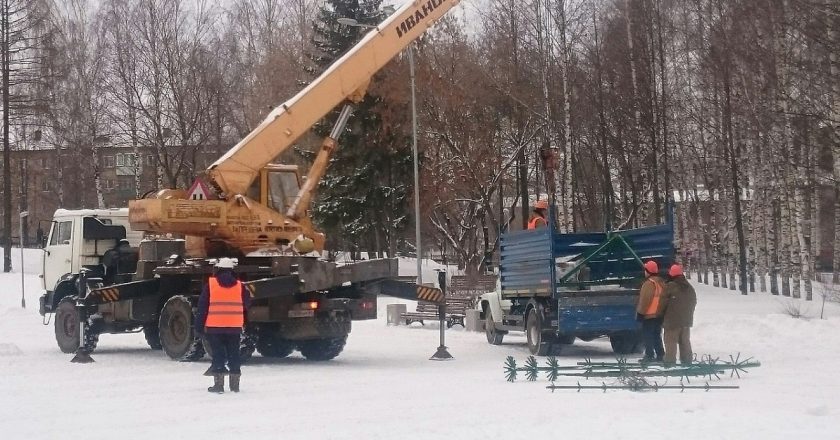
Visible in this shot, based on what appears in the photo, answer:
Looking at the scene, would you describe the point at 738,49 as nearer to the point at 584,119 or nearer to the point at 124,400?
the point at 584,119

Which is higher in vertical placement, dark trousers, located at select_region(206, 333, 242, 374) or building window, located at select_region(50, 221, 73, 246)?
building window, located at select_region(50, 221, 73, 246)

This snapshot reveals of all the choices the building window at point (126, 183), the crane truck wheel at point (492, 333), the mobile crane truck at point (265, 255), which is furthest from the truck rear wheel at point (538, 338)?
the building window at point (126, 183)

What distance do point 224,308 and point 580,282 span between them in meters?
6.93

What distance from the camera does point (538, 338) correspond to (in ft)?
59.0

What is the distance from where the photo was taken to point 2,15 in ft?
158

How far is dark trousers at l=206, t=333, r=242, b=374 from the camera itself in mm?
12758

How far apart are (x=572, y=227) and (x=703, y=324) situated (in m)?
15.7

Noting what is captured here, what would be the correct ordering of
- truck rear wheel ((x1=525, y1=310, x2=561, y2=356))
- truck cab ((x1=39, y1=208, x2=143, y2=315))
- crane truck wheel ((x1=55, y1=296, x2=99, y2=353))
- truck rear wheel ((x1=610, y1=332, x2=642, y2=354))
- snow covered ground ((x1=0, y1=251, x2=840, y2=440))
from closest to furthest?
snow covered ground ((x1=0, y1=251, x2=840, y2=440)), truck rear wheel ((x1=525, y1=310, x2=561, y2=356)), truck rear wheel ((x1=610, y1=332, x2=642, y2=354)), crane truck wheel ((x1=55, y1=296, x2=99, y2=353)), truck cab ((x1=39, y1=208, x2=143, y2=315))

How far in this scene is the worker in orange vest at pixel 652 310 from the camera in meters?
15.1

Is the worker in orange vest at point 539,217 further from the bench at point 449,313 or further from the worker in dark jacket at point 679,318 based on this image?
the bench at point 449,313

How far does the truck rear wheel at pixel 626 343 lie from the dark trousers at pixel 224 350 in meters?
7.77

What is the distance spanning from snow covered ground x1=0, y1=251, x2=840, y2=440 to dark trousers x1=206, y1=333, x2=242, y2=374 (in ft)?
1.25

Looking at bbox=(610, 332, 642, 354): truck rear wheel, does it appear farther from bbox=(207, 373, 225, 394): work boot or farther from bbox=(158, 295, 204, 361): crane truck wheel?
bbox=(207, 373, 225, 394): work boot

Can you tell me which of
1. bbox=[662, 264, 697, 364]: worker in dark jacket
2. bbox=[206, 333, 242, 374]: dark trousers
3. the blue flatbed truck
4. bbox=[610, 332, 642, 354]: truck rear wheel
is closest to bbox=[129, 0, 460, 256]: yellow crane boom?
the blue flatbed truck
